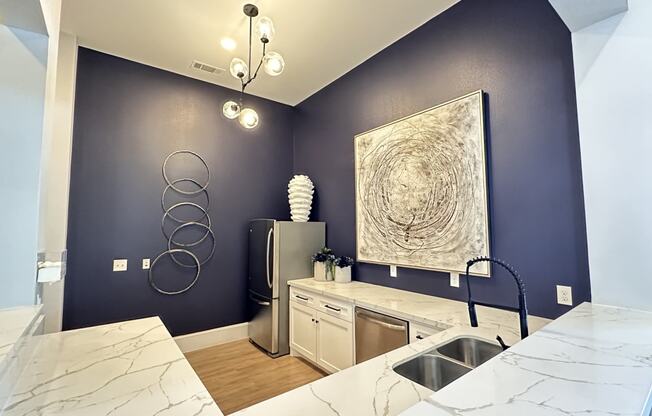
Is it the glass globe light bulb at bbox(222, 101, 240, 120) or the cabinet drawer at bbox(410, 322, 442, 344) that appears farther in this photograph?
the glass globe light bulb at bbox(222, 101, 240, 120)

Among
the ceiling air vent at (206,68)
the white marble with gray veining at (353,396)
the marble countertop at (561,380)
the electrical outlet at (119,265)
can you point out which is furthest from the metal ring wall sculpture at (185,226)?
the marble countertop at (561,380)

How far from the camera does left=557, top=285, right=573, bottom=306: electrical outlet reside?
73.9 inches

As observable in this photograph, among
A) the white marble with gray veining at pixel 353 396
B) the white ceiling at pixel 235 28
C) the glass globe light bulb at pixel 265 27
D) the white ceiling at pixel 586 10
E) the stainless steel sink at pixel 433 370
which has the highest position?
the white ceiling at pixel 235 28

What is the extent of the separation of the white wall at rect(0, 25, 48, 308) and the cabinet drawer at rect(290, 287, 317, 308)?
2188 millimetres

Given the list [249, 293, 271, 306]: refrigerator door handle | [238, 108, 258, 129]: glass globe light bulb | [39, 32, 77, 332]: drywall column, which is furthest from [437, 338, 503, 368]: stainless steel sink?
[39, 32, 77, 332]: drywall column

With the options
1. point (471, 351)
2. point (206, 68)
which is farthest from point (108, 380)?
point (206, 68)

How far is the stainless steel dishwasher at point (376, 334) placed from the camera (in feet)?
7.25

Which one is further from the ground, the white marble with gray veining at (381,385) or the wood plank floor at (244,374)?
the white marble with gray veining at (381,385)

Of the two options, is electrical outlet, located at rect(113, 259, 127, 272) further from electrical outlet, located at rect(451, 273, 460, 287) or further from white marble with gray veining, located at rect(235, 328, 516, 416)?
electrical outlet, located at rect(451, 273, 460, 287)

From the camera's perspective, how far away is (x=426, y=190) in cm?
266

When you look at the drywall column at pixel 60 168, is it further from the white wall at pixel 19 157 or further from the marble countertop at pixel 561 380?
the marble countertop at pixel 561 380

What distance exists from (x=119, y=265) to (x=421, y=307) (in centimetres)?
311

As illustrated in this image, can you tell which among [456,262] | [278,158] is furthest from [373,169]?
[278,158]

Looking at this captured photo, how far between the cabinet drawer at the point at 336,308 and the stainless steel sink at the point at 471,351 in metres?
1.13
